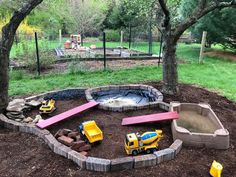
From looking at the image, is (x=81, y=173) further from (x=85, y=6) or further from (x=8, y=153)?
(x=85, y=6)

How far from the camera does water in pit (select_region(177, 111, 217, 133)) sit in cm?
356

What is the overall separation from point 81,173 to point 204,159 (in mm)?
1498

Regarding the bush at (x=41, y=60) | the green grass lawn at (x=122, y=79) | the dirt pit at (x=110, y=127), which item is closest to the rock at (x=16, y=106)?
the dirt pit at (x=110, y=127)

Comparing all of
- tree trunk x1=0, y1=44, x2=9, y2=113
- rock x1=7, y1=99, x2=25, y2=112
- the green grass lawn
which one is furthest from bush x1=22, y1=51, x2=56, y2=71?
tree trunk x1=0, y1=44, x2=9, y2=113

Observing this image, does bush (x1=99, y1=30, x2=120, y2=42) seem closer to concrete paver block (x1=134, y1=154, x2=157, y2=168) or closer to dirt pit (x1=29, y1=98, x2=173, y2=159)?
dirt pit (x1=29, y1=98, x2=173, y2=159)

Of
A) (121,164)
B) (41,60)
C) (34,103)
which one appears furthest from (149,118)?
(41,60)

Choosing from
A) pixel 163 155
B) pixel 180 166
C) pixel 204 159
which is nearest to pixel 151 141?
pixel 163 155

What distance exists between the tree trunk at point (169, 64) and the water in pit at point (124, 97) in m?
0.40

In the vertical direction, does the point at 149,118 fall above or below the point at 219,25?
below

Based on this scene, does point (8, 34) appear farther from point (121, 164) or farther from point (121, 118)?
point (121, 164)

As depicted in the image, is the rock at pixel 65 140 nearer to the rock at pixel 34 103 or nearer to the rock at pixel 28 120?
the rock at pixel 28 120

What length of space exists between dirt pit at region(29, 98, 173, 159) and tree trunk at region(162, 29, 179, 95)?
0.88 meters

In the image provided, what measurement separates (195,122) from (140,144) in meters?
1.36

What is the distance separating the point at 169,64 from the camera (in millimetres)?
4938
